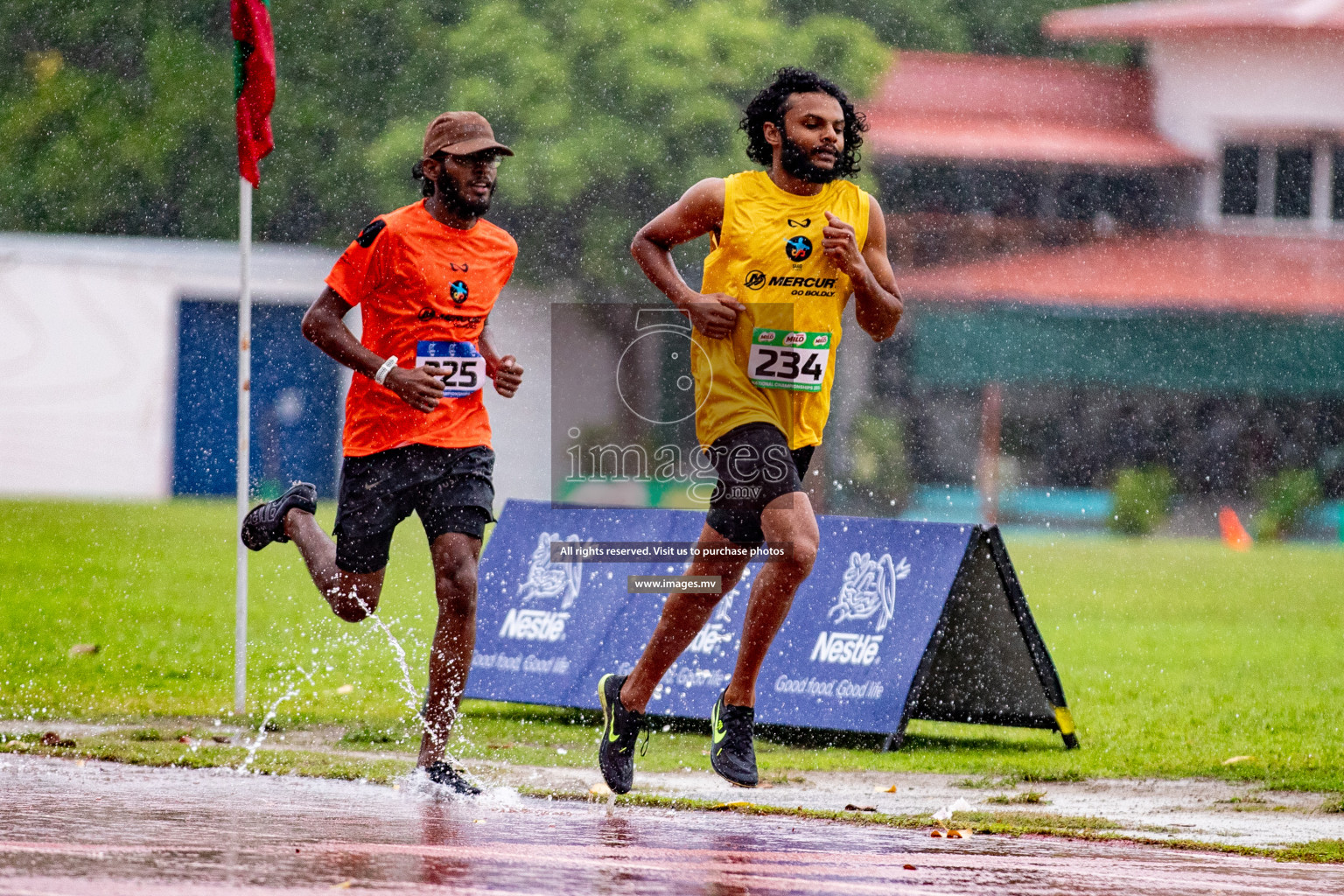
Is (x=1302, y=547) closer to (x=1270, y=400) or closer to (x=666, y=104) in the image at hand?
(x=1270, y=400)

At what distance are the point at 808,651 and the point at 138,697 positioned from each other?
2.92 metres

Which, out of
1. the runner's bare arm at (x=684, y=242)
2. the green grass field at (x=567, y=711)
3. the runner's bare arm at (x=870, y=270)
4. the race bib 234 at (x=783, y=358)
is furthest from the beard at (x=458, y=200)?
the green grass field at (x=567, y=711)

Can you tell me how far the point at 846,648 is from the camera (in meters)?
7.62

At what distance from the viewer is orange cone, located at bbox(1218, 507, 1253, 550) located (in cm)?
2489

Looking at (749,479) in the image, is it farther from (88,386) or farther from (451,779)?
(88,386)

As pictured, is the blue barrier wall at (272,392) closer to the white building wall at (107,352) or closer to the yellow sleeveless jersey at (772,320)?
the white building wall at (107,352)

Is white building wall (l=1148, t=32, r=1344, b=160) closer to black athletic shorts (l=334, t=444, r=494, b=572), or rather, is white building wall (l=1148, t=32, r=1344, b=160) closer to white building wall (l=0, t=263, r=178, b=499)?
white building wall (l=0, t=263, r=178, b=499)

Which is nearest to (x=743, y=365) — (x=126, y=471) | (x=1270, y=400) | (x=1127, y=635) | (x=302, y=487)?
(x=302, y=487)

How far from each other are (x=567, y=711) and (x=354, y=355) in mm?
2990

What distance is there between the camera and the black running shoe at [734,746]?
18.2ft

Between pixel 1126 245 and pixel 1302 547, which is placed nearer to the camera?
pixel 1302 547

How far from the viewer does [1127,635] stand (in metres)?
12.7

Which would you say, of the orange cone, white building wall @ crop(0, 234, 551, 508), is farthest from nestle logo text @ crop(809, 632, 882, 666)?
the orange cone

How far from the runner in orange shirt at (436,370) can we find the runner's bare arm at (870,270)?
106 cm
